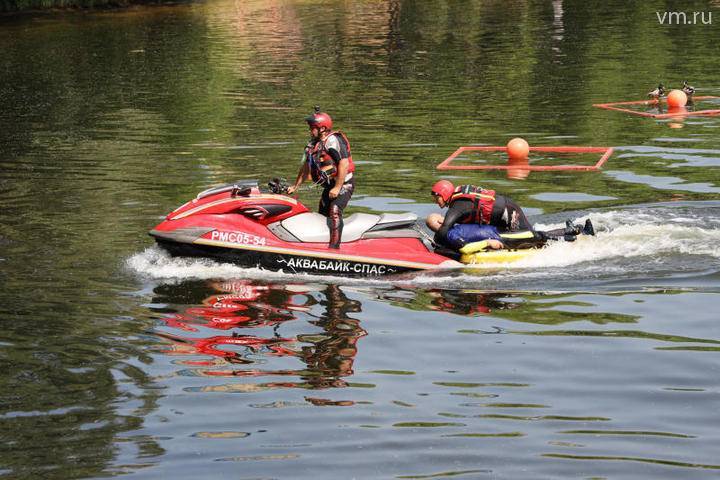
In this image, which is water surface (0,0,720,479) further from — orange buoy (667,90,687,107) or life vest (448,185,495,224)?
orange buoy (667,90,687,107)

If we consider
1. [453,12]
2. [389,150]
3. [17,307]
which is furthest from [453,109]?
[453,12]

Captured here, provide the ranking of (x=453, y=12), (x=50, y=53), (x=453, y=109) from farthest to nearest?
(x=453, y=12) → (x=50, y=53) → (x=453, y=109)

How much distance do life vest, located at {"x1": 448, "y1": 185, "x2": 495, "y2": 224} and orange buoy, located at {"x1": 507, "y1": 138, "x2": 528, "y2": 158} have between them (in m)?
7.56

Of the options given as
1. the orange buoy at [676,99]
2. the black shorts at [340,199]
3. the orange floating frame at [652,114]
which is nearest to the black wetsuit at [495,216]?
the black shorts at [340,199]

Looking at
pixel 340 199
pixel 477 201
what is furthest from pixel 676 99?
pixel 340 199

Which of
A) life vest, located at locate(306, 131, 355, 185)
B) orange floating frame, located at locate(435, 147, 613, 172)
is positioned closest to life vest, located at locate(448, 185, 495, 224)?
life vest, located at locate(306, 131, 355, 185)

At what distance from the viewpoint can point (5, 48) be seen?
1834 inches

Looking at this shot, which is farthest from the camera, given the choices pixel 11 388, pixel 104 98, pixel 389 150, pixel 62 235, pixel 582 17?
pixel 582 17

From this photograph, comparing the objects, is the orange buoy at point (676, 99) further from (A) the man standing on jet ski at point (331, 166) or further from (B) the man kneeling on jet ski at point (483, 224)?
(A) the man standing on jet ski at point (331, 166)

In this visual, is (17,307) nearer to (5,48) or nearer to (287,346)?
(287,346)

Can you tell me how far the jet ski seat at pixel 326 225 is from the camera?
1480 cm

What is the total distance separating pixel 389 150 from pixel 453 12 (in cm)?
3372

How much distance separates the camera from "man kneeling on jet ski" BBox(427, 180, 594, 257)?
15.0m

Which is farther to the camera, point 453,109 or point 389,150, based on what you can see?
point 453,109
